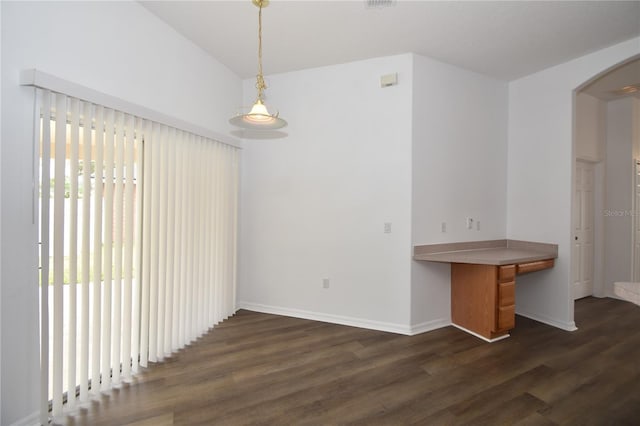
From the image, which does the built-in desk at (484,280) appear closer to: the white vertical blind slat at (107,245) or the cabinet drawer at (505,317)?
the cabinet drawer at (505,317)

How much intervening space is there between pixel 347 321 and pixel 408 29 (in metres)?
3.40

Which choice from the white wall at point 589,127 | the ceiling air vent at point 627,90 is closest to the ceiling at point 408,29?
the white wall at point 589,127

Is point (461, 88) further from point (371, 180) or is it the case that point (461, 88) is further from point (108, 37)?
point (108, 37)

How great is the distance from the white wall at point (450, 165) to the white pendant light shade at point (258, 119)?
1931 millimetres

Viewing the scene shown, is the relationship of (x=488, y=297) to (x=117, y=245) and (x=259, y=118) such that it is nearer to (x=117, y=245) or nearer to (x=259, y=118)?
(x=259, y=118)

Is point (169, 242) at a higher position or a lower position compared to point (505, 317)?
higher

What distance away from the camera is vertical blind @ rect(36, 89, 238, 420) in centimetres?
208

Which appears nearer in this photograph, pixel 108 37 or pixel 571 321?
pixel 108 37

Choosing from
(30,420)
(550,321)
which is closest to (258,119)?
(30,420)

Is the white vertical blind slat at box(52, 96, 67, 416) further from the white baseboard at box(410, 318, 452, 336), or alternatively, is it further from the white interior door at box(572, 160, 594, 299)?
the white interior door at box(572, 160, 594, 299)

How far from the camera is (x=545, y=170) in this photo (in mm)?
3926

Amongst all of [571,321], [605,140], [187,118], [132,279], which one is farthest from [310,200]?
[605,140]

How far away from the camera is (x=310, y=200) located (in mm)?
3992

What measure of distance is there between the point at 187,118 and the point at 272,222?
5.53ft
